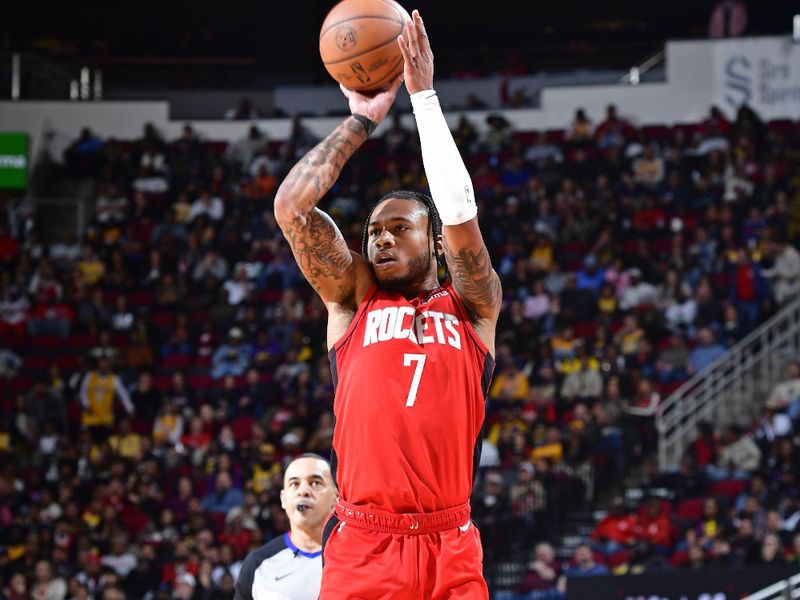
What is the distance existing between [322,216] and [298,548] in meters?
1.88

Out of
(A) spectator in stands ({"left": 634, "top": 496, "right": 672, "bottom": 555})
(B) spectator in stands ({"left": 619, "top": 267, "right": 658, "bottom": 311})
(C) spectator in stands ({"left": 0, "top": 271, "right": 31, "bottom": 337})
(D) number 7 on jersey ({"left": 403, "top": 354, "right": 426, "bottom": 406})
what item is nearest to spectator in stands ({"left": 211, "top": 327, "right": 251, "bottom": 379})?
(C) spectator in stands ({"left": 0, "top": 271, "right": 31, "bottom": 337})

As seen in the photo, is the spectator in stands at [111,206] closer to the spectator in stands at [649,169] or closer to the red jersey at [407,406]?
the spectator in stands at [649,169]

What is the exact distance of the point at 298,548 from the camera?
5.19 m

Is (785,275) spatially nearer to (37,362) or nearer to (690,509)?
(690,509)

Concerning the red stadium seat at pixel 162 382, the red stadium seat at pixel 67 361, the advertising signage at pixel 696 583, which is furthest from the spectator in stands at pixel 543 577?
the red stadium seat at pixel 67 361

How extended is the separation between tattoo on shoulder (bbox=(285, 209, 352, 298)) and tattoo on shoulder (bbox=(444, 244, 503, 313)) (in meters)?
0.35

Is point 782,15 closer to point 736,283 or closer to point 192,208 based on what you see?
point 736,283

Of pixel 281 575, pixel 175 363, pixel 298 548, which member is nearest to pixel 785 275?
pixel 175 363

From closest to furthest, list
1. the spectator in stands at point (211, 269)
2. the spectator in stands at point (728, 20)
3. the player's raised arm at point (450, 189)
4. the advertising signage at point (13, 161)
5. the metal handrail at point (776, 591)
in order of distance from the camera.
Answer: the player's raised arm at point (450, 189)
the metal handrail at point (776, 591)
the spectator in stands at point (211, 269)
the advertising signage at point (13, 161)
the spectator in stands at point (728, 20)

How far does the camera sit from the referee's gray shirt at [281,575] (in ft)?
16.6

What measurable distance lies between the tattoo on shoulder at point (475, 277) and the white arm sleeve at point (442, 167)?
0.15m

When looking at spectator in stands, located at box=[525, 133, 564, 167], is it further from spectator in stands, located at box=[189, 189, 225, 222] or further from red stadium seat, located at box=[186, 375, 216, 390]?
red stadium seat, located at box=[186, 375, 216, 390]

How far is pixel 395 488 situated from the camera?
11.8 feet

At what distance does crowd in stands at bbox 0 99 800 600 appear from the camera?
1185 cm
